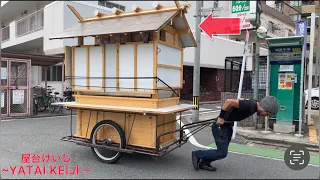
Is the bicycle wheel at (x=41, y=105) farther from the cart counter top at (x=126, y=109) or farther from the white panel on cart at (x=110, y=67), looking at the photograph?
the white panel on cart at (x=110, y=67)

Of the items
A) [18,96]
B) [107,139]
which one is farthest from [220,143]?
[18,96]

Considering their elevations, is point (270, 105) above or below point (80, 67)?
below

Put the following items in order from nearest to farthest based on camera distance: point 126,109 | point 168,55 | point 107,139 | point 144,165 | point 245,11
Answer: point 126,109 → point 144,165 → point 107,139 → point 168,55 → point 245,11

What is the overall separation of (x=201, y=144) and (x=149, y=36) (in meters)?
3.27

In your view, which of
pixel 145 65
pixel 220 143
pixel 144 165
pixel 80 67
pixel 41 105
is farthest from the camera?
pixel 41 105

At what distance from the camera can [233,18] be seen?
799cm

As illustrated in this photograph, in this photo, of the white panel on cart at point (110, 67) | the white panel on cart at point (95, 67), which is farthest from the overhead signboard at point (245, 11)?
the white panel on cart at point (95, 67)

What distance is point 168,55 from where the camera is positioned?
5516 millimetres

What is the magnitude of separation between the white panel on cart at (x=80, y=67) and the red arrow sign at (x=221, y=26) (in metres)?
4.08

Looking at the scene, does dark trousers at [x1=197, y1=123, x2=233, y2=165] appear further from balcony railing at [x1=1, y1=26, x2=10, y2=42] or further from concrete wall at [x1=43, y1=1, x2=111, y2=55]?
balcony railing at [x1=1, y1=26, x2=10, y2=42]

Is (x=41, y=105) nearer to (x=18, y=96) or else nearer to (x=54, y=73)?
(x=18, y=96)

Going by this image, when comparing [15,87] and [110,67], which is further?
[15,87]

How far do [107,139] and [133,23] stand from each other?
7.06 feet

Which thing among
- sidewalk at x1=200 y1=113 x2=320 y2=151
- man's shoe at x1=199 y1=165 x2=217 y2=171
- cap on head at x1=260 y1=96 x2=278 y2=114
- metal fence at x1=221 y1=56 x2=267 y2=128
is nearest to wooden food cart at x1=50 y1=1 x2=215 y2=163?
man's shoe at x1=199 y1=165 x2=217 y2=171
